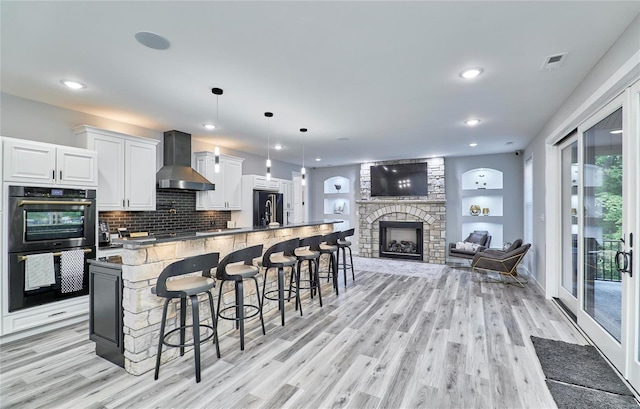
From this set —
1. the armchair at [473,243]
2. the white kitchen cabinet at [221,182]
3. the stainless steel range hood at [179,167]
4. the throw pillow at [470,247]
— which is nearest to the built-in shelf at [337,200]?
the armchair at [473,243]

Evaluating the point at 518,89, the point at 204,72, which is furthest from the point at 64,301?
the point at 518,89

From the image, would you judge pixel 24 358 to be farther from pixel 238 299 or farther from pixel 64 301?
pixel 238 299

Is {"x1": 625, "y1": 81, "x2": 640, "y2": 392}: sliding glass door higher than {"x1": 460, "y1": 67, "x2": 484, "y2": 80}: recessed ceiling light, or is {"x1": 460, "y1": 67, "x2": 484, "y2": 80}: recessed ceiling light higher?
{"x1": 460, "y1": 67, "x2": 484, "y2": 80}: recessed ceiling light

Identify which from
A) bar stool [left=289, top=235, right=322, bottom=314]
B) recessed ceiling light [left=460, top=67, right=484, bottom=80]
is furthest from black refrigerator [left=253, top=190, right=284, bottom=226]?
recessed ceiling light [left=460, top=67, right=484, bottom=80]

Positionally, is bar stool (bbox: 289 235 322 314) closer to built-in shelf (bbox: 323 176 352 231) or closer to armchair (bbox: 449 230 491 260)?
armchair (bbox: 449 230 491 260)

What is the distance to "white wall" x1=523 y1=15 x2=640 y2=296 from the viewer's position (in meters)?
2.18

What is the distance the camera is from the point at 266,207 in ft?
21.7

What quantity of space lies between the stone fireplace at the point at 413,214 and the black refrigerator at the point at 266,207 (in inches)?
106

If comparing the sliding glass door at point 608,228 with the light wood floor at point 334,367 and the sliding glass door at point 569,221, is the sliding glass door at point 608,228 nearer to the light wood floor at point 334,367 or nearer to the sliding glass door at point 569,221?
the sliding glass door at point 569,221

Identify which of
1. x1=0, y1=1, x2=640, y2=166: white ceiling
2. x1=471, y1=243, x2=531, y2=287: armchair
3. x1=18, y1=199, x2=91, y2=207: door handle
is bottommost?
x1=471, y1=243, x2=531, y2=287: armchair

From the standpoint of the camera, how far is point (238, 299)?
2977 millimetres

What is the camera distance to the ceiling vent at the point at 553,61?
102 inches

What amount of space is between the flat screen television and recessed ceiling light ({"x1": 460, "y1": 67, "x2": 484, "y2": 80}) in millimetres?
4981

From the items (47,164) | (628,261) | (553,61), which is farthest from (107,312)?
(553,61)
